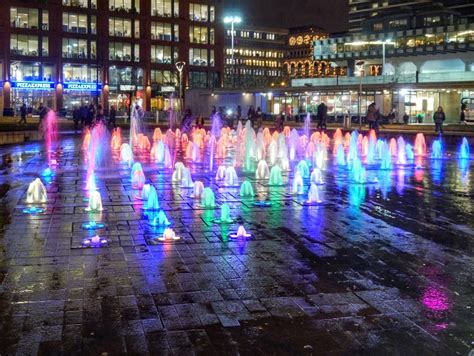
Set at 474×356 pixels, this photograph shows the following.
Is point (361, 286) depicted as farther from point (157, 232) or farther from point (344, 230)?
point (157, 232)

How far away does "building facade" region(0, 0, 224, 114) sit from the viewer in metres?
76.3

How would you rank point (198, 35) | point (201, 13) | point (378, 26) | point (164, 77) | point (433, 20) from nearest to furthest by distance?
point (164, 77) → point (433, 20) → point (198, 35) → point (201, 13) → point (378, 26)

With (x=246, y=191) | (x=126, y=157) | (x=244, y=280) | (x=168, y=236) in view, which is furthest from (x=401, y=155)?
(x=244, y=280)

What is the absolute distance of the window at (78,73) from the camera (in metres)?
79.8

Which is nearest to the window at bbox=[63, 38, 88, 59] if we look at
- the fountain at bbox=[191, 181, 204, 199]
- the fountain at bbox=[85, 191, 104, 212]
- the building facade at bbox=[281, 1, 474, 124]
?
the building facade at bbox=[281, 1, 474, 124]

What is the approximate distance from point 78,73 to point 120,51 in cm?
706

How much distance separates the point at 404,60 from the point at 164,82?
111 ft

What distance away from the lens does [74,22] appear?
8025cm

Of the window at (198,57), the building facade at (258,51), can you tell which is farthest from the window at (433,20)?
the building facade at (258,51)

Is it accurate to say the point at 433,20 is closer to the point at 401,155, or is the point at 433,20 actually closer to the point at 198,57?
the point at 198,57

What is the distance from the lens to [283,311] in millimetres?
5605

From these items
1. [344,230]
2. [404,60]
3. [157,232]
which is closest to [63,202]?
[157,232]

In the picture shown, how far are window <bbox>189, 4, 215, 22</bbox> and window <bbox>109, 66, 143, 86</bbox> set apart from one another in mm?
12386

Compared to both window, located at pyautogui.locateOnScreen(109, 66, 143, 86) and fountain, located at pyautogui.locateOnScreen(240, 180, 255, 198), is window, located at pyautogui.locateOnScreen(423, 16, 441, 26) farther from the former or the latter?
fountain, located at pyautogui.locateOnScreen(240, 180, 255, 198)
